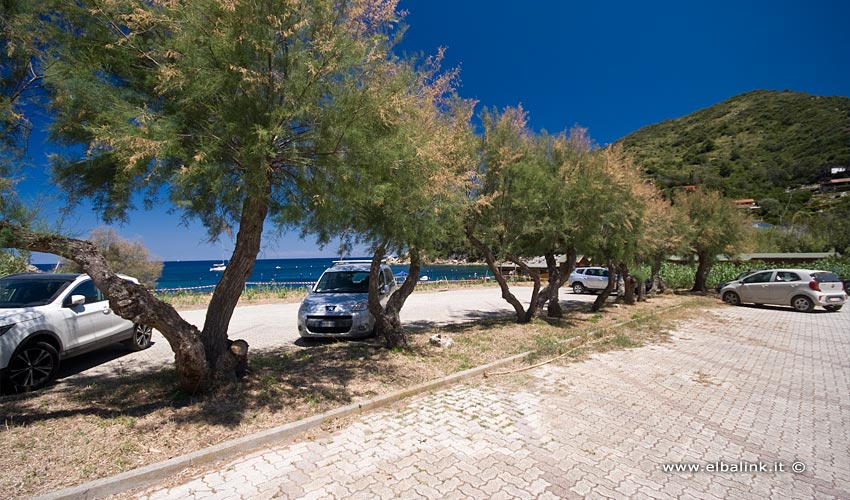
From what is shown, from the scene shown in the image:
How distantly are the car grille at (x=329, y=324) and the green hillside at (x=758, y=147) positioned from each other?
62255 millimetres

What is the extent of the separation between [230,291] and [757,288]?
2111 cm

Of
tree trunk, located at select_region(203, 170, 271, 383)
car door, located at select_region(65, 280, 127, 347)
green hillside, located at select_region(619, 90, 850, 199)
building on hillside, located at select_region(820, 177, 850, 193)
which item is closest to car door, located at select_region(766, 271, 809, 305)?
tree trunk, located at select_region(203, 170, 271, 383)

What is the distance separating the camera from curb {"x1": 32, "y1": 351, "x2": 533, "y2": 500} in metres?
2.98

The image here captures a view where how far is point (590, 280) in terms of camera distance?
82.6ft

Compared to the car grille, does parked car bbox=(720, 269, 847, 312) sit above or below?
below

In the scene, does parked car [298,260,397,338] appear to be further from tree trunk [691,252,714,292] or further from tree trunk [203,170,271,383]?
tree trunk [691,252,714,292]

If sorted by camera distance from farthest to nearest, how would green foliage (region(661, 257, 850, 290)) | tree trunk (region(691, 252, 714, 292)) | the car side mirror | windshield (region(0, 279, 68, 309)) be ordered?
green foliage (region(661, 257, 850, 290))
tree trunk (region(691, 252, 714, 292))
the car side mirror
windshield (region(0, 279, 68, 309))

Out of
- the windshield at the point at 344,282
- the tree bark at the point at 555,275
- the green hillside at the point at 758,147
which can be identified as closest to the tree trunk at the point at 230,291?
the windshield at the point at 344,282

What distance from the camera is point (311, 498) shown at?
2.98 metres

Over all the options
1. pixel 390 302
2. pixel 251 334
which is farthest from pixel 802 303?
pixel 251 334

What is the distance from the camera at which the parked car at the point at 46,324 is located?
5.20 meters

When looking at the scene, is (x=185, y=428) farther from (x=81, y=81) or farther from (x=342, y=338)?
(x=342, y=338)

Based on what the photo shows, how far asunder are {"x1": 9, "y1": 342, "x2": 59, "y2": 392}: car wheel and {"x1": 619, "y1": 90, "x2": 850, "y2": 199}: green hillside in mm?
66824

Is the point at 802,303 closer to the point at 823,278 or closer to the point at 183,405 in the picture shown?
the point at 823,278
